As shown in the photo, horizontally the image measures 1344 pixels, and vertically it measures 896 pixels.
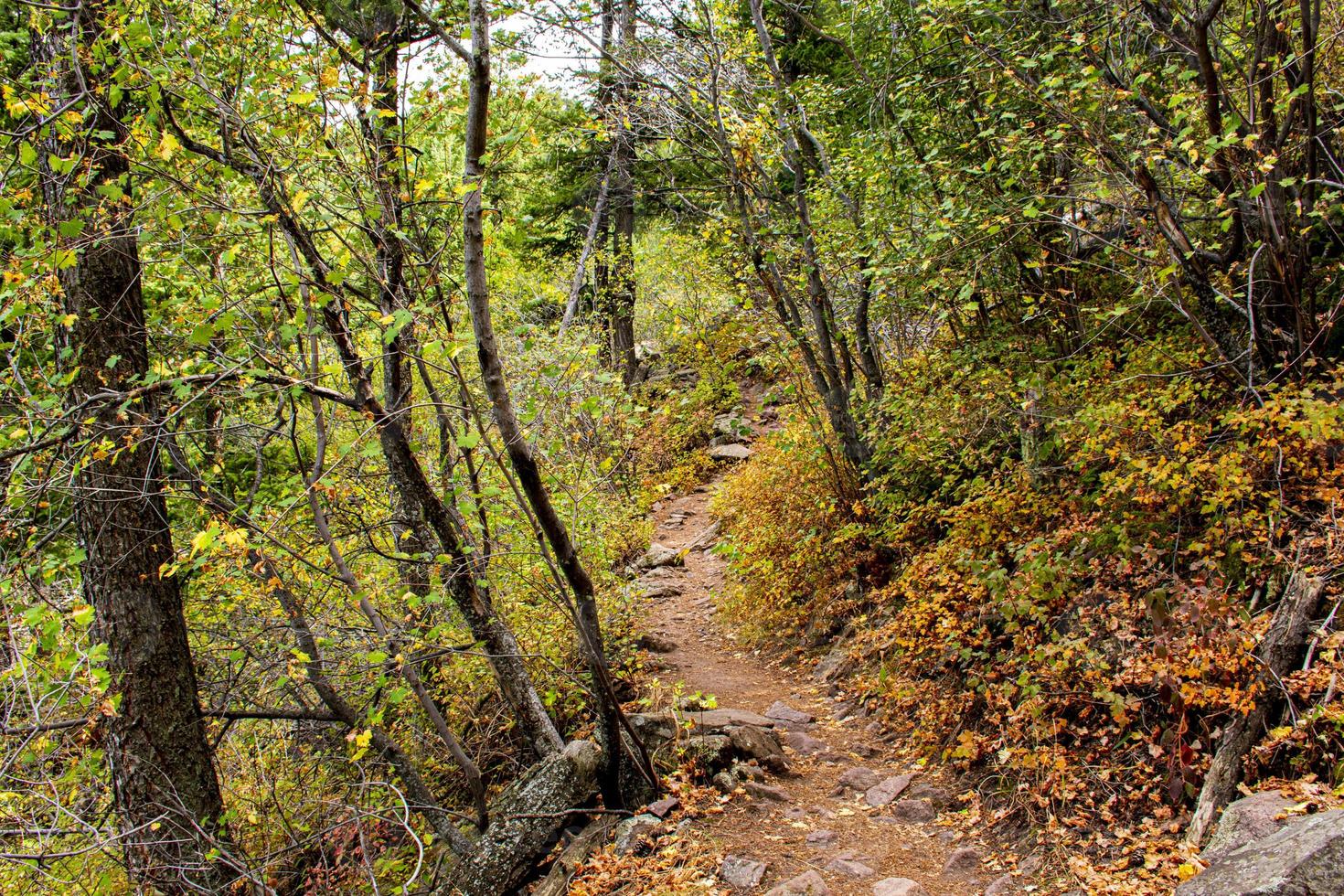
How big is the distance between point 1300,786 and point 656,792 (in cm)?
360

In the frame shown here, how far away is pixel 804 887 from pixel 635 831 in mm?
1313

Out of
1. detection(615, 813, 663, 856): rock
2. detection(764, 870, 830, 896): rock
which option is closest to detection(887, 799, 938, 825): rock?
detection(764, 870, 830, 896): rock

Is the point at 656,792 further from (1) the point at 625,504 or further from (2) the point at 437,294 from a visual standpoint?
(1) the point at 625,504

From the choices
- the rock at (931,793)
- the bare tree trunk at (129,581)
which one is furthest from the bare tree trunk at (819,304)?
the bare tree trunk at (129,581)

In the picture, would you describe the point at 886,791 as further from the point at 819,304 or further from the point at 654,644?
the point at 819,304

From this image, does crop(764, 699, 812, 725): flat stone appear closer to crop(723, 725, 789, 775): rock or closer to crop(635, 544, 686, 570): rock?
crop(723, 725, 789, 775): rock

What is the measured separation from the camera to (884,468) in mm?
7816

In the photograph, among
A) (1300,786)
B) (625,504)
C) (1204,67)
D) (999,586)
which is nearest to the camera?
(1300,786)

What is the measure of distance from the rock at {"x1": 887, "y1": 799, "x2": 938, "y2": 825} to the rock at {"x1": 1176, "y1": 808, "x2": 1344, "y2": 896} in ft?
6.16

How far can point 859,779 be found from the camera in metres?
5.39

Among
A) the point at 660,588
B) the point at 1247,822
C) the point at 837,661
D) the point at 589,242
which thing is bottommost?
the point at 660,588

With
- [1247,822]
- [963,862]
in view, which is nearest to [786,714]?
[963,862]

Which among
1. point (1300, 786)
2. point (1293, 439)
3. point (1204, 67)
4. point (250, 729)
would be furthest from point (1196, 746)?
point (250, 729)

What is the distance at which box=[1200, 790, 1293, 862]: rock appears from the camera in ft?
10.4
